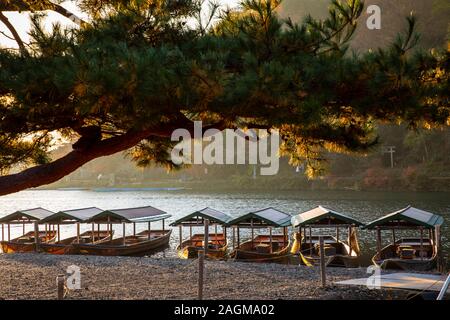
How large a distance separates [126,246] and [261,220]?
634cm

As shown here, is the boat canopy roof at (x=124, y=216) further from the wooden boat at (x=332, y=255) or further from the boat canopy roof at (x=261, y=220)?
the wooden boat at (x=332, y=255)

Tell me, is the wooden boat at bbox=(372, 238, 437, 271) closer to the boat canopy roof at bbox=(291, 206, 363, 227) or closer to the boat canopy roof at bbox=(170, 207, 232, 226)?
the boat canopy roof at bbox=(291, 206, 363, 227)

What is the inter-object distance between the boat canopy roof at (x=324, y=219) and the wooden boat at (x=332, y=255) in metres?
0.94

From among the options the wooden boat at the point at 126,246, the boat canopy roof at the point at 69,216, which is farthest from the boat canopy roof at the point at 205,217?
the boat canopy roof at the point at 69,216

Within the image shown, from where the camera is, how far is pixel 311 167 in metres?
10.7

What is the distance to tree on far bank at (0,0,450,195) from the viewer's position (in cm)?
664

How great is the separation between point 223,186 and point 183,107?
251 ft

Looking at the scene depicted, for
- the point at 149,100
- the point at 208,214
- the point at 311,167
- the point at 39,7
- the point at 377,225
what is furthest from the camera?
the point at 208,214

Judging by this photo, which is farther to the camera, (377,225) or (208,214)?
(208,214)

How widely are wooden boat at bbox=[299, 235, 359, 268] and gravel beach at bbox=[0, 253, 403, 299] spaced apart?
3.86m

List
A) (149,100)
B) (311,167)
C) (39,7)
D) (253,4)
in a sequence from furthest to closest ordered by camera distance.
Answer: (311,167), (39,7), (253,4), (149,100)

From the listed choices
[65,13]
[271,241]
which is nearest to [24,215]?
[271,241]
